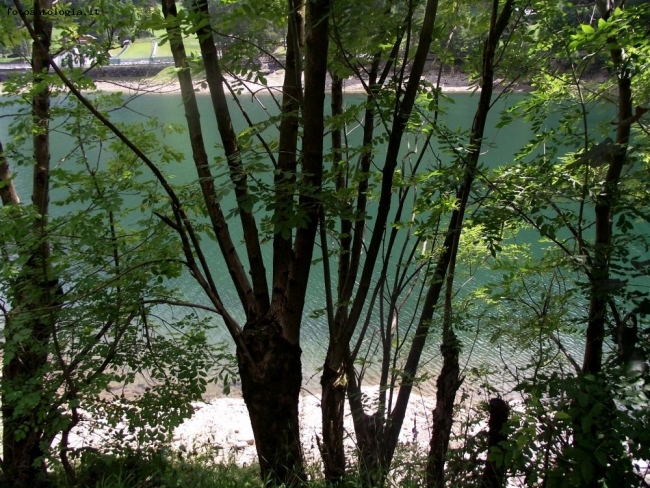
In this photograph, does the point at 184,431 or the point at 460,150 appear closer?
the point at 460,150

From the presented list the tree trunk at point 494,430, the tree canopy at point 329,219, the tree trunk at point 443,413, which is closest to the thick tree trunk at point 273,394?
the tree canopy at point 329,219

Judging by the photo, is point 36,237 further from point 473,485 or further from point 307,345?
point 307,345

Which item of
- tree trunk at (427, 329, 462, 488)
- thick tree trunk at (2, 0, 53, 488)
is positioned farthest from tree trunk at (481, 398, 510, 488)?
thick tree trunk at (2, 0, 53, 488)

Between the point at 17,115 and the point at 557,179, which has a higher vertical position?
the point at 17,115

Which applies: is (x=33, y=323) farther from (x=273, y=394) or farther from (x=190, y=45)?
(x=190, y=45)

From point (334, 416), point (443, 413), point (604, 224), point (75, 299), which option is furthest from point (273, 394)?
point (604, 224)

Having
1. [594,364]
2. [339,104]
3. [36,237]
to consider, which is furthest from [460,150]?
[36,237]

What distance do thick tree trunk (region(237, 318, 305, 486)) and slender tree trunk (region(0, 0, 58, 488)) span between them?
1068mm

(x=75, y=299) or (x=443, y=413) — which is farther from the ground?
(x=75, y=299)

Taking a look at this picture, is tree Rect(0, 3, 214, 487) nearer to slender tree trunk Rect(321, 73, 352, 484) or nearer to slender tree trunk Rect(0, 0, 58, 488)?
slender tree trunk Rect(0, 0, 58, 488)

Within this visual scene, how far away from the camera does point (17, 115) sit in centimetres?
376

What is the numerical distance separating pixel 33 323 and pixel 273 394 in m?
→ 1.58

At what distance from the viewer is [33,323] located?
3.29 meters

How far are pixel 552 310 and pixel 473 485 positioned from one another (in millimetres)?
1181
